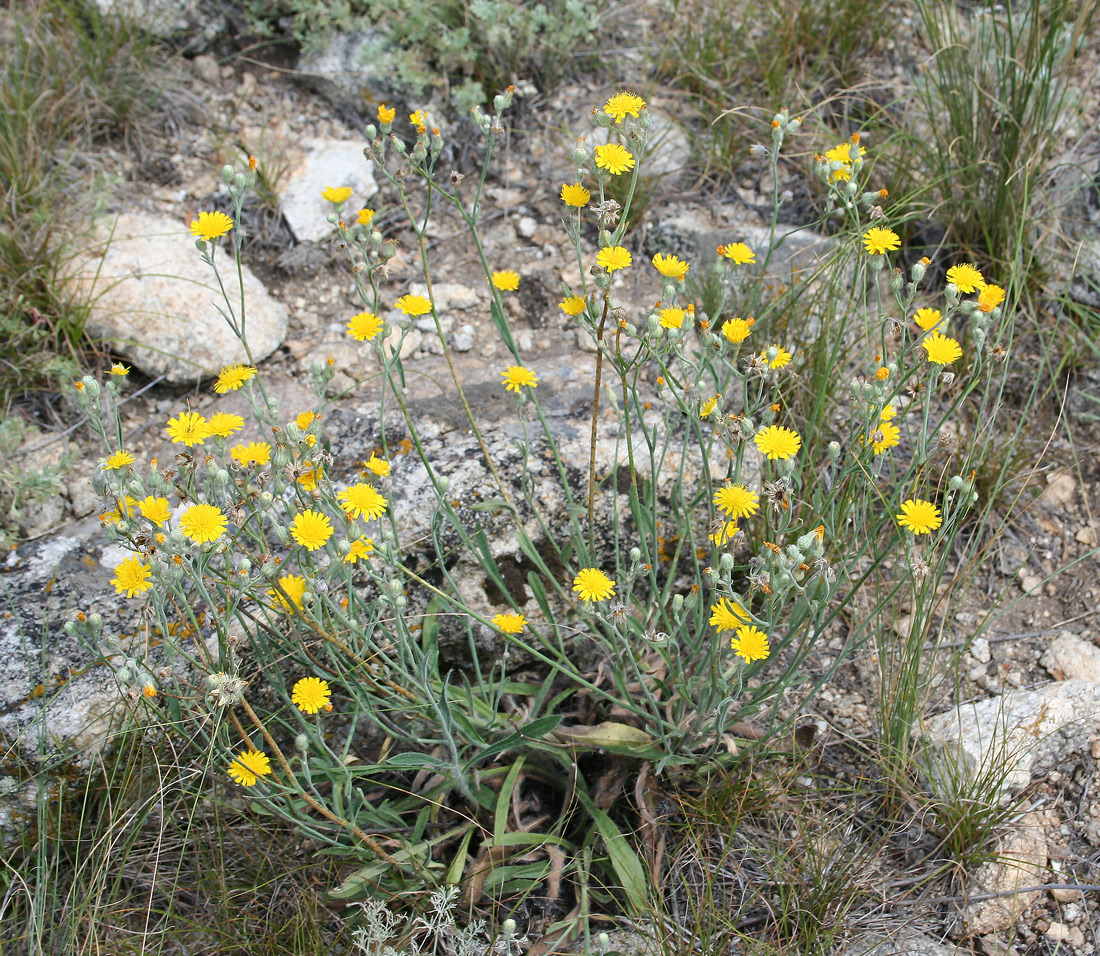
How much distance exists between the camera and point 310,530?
179 cm

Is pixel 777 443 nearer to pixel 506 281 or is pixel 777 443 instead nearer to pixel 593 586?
pixel 593 586

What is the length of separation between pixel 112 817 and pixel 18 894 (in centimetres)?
41

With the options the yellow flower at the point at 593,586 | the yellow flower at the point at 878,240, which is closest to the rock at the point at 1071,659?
the yellow flower at the point at 878,240

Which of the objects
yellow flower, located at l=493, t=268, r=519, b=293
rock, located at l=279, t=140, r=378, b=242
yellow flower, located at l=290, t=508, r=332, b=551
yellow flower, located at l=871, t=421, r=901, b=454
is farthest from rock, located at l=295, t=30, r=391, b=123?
yellow flower, located at l=871, t=421, r=901, b=454

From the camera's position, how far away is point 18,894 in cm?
214

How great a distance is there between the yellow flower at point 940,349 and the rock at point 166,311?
242 centimetres

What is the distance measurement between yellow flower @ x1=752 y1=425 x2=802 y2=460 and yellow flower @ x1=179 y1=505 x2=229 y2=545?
119cm

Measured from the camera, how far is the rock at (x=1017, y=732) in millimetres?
2256

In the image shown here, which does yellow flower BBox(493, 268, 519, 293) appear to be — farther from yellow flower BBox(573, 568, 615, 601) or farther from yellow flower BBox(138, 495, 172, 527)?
yellow flower BBox(138, 495, 172, 527)

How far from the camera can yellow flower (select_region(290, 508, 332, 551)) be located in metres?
1.78

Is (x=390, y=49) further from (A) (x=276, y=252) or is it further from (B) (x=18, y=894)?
(B) (x=18, y=894)

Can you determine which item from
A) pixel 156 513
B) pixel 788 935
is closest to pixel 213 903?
pixel 156 513

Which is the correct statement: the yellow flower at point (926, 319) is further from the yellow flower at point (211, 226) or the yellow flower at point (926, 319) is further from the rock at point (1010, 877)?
the yellow flower at point (211, 226)

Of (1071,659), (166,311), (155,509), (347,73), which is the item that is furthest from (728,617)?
(347,73)
